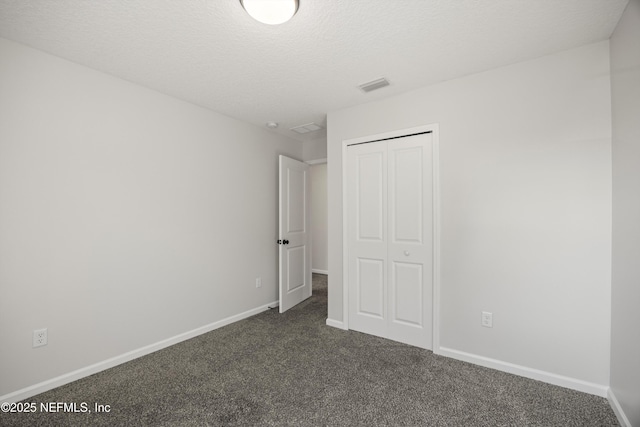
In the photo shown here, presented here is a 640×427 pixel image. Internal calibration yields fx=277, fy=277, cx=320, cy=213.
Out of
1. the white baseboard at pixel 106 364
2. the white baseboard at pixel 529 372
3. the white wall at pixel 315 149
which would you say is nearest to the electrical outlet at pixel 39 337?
the white baseboard at pixel 106 364

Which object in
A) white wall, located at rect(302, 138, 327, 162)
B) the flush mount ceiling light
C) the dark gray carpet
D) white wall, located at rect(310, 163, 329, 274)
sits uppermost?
the flush mount ceiling light

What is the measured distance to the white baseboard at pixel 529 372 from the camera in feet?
6.30

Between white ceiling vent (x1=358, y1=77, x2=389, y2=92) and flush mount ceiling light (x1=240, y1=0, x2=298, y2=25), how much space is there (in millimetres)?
1091

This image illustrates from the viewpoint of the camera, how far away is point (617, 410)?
1.71 m

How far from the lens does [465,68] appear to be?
2.29 meters

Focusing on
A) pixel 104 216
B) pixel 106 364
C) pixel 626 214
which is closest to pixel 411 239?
pixel 626 214

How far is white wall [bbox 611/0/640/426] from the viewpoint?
1544mm

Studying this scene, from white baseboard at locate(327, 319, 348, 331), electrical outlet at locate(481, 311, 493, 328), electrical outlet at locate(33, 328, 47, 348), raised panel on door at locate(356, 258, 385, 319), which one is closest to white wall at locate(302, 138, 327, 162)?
raised panel on door at locate(356, 258, 385, 319)

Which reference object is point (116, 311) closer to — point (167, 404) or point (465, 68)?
point (167, 404)

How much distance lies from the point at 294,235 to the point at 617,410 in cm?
326

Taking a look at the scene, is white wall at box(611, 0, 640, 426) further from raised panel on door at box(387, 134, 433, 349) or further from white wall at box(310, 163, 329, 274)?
white wall at box(310, 163, 329, 274)

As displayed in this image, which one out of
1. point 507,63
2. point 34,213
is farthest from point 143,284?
point 507,63

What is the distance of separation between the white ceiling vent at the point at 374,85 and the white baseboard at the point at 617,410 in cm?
279

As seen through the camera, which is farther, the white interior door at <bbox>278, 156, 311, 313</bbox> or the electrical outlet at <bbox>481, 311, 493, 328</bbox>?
the white interior door at <bbox>278, 156, 311, 313</bbox>
